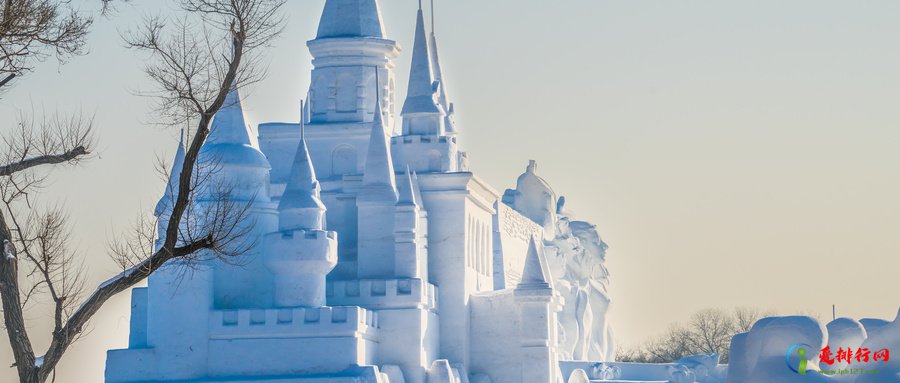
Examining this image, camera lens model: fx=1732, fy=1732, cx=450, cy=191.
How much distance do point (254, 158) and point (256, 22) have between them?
25.0 m

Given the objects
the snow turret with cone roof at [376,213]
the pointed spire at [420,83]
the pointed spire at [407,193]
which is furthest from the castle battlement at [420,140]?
the pointed spire at [407,193]

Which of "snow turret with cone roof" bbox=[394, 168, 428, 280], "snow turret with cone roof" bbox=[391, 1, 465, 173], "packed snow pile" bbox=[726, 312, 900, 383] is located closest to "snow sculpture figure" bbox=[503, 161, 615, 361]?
"snow turret with cone roof" bbox=[391, 1, 465, 173]

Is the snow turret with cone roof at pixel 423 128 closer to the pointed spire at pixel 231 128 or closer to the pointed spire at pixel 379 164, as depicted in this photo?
the pointed spire at pixel 379 164

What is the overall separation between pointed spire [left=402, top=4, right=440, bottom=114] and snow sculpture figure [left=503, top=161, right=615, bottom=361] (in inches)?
425

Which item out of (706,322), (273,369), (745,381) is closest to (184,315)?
(273,369)

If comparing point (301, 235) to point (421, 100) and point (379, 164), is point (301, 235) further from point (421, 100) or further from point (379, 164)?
point (421, 100)

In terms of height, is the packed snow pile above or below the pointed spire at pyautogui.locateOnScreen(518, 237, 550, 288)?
below

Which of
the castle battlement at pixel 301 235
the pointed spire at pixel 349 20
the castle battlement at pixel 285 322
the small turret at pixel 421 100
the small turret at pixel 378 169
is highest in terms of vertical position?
the pointed spire at pixel 349 20

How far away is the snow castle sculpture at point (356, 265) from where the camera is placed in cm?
4166

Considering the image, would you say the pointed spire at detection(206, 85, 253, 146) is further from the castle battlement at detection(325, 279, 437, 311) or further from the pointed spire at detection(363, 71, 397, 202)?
the castle battlement at detection(325, 279, 437, 311)

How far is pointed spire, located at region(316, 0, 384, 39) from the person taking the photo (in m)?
49.2

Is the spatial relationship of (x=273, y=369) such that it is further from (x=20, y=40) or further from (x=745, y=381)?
(x=20, y=40)

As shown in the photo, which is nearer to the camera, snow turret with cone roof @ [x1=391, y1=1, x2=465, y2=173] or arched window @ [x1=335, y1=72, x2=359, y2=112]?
snow turret with cone roof @ [x1=391, y1=1, x2=465, y2=173]
